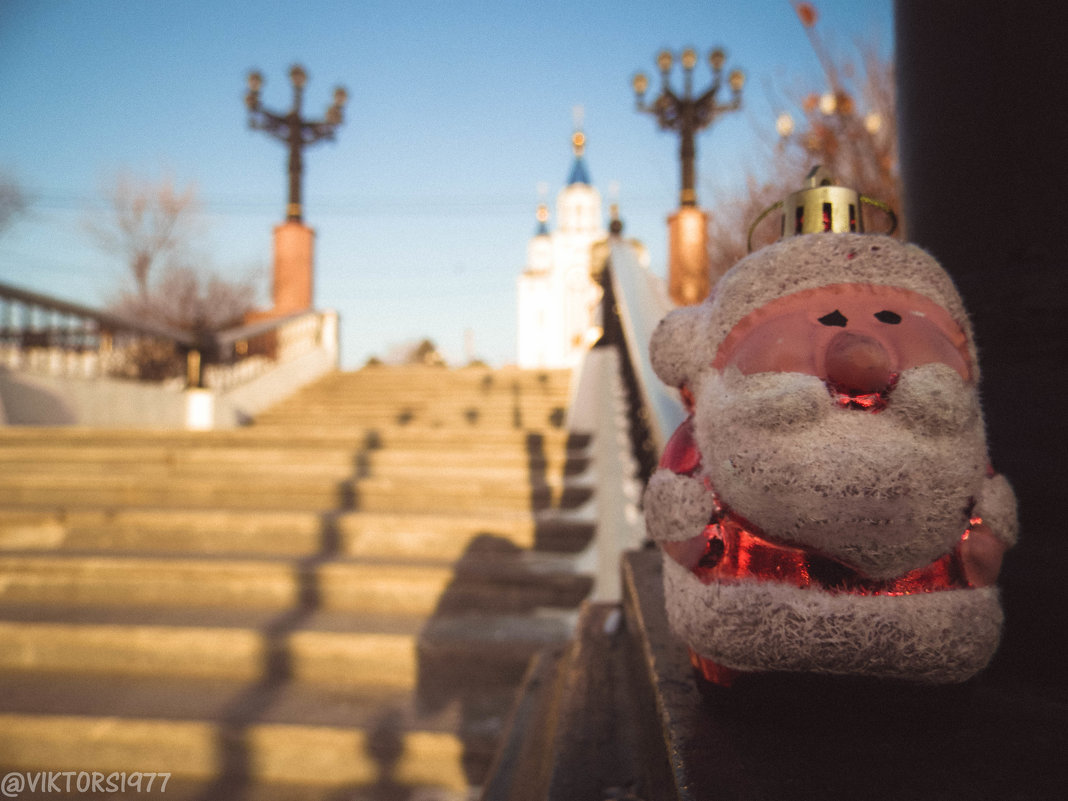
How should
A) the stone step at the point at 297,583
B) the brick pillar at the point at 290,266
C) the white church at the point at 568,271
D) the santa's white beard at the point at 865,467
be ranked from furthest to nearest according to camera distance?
the white church at the point at 568,271 < the brick pillar at the point at 290,266 < the stone step at the point at 297,583 < the santa's white beard at the point at 865,467

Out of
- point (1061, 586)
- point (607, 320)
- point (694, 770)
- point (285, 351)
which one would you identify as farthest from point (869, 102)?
point (694, 770)

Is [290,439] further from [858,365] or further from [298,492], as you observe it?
[858,365]

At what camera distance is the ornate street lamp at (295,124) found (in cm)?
1070

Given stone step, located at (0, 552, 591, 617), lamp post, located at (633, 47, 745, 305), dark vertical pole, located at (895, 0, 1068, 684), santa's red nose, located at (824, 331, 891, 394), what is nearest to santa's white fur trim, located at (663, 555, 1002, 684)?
santa's red nose, located at (824, 331, 891, 394)

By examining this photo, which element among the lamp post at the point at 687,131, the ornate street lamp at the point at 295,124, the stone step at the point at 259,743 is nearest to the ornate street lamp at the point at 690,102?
the lamp post at the point at 687,131

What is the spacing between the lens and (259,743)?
1962 mm

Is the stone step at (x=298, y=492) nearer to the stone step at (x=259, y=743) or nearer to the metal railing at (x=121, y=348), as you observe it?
the stone step at (x=259, y=743)

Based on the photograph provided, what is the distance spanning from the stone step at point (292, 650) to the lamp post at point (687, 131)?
30.0 ft

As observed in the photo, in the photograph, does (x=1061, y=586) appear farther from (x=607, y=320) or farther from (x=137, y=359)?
(x=137, y=359)

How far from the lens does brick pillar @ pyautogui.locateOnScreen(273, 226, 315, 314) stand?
10.4 meters

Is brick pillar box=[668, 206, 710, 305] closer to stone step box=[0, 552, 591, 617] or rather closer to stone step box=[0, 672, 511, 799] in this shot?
stone step box=[0, 552, 591, 617]

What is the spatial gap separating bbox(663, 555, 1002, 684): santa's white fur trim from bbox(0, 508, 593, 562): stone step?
226 cm

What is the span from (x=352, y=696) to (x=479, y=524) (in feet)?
3.35

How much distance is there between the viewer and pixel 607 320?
5.88 meters
